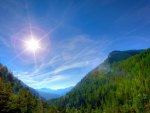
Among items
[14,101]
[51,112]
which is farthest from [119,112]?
[14,101]

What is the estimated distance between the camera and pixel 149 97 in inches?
7653

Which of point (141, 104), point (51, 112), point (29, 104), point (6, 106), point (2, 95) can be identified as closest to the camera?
point (6, 106)

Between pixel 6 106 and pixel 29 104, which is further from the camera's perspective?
pixel 29 104

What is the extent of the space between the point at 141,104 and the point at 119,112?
23.8 meters

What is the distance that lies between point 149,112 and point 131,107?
28.2 m

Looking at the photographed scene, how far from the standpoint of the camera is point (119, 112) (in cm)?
19900

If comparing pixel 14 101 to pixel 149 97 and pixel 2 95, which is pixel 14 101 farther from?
pixel 149 97

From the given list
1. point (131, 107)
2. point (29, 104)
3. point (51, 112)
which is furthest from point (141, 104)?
point (29, 104)

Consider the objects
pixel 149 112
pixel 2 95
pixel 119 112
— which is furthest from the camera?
pixel 119 112

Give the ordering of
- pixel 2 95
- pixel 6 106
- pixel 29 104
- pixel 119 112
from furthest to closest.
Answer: pixel 119 112, pixel 29 104, pixel 2 95, pixel 6 106

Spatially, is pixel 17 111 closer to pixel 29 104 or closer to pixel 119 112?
pixel 29 104

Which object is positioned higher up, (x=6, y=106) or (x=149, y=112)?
(x=6, y=106)

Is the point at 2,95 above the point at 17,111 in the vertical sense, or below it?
above

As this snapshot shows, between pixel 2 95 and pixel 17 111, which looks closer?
pixel 2 95
